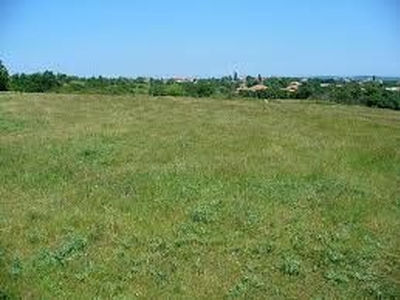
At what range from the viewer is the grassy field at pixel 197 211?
11.7 m

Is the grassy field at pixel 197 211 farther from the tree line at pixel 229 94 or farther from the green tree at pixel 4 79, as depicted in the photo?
the green tree at pixel 4 79

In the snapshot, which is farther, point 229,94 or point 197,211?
point 229,94

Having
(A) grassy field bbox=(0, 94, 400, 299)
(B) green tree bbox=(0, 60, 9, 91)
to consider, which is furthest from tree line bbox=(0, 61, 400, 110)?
(A) grassy field bbox=(0, 94, 400, 299)

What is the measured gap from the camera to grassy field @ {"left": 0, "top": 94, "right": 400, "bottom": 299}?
1170 centimetres

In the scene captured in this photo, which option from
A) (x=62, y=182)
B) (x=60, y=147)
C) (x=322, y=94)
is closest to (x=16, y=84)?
(x=322, y=94)

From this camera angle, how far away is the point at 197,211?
15688 millimetres

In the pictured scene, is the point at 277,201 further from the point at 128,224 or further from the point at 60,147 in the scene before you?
the point at 60,147

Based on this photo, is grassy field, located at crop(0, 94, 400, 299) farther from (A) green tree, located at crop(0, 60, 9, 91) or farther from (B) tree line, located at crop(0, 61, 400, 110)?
(A) green tree, located at crop(0, 60, 9, 91)

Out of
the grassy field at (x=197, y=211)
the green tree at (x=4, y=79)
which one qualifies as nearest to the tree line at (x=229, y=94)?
the green tree at (x=4, y=79)

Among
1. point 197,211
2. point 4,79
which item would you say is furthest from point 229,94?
point 197,211

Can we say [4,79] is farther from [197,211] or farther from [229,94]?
[197,211]

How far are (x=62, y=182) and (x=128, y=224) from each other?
4590mm

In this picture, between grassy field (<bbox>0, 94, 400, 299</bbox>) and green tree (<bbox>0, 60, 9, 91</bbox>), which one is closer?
grassy field (<bbox>0, 94, 400, 299</bbox>)

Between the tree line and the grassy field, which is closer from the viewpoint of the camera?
the grassy field
